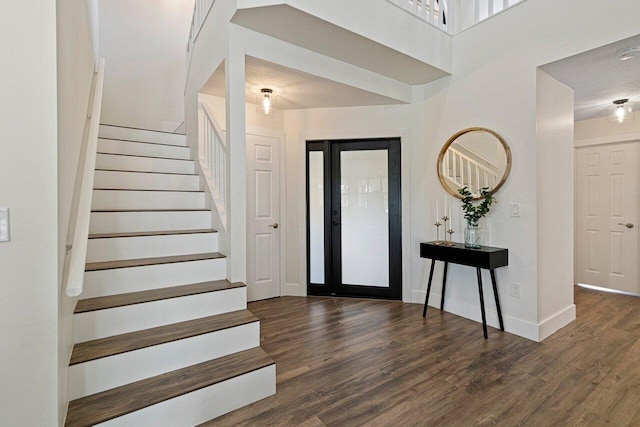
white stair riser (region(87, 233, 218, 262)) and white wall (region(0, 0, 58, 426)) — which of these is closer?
white wall (region(0, 0, 58, 426))

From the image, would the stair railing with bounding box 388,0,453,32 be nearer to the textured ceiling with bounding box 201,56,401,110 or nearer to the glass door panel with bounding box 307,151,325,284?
the textured ceiling with bounding box 201,56,401,110

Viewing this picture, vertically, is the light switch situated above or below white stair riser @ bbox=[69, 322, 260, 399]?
above

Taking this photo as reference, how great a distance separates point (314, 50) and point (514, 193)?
88.2 inches

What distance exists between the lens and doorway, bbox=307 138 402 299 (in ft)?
12.7

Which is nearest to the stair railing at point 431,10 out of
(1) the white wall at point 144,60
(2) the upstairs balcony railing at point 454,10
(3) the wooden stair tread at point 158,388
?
(2) the upstairs balcony railing at point 454,10

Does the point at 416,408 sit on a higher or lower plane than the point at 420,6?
lower

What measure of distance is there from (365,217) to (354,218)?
5.4 inches

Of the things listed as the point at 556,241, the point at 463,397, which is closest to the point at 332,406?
the point at 463,397

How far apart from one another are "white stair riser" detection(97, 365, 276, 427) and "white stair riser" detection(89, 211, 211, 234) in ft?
5.00

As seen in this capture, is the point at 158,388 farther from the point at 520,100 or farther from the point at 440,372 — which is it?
the point at 520,100

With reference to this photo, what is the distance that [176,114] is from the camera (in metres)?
5.20

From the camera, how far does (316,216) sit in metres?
4.10

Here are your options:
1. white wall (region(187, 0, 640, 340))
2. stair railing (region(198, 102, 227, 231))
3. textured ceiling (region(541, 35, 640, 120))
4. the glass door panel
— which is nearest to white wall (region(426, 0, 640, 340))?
white wall (region(187, 0, 640, 340))

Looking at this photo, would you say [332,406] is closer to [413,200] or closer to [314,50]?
[413,200]
